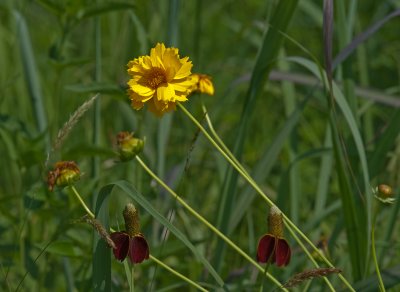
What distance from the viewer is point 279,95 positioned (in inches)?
118

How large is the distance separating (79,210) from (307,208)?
2.79 ft

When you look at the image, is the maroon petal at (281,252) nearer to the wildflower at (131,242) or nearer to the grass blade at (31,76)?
the wildflower at (131,242)

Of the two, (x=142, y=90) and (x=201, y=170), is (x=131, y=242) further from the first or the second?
(x=201, y=170)

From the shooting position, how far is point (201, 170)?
246 cm

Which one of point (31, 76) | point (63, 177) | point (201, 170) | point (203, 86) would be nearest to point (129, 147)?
point (63, 177)

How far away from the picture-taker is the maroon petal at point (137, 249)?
114cm

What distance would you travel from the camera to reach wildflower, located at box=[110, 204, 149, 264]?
1.15 metres

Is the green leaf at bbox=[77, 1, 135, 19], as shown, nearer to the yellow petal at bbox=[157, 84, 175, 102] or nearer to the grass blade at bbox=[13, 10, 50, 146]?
the grass blade at bbox=[13, 10, 50, 146]

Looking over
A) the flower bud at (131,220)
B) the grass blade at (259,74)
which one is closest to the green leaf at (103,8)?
the grass blade at (259,74)

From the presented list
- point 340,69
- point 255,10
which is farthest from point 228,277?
point 255,10

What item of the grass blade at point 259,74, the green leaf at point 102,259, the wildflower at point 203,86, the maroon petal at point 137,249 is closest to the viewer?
the maroon petal at point 137,249

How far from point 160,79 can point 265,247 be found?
27cm

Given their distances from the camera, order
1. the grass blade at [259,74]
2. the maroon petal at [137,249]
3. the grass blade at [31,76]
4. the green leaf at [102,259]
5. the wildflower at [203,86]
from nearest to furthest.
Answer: the maroon petal at [137,249]
the green leaf at [102,259]
the wildflower at [203,86]
the grass blade at [259,74]
the grass blade at [31,76]

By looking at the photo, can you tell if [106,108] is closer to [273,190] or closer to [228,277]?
[273,190]
